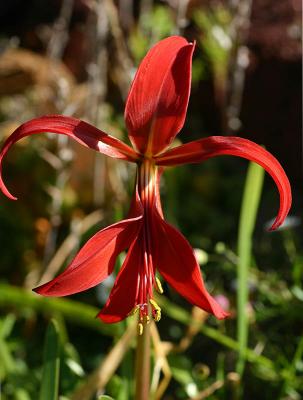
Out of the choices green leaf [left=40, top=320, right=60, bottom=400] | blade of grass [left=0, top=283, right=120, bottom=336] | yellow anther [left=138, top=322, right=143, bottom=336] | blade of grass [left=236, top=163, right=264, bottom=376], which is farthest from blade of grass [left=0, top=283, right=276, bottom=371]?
yellow anther [left=138, top=322, right=143, bottom=336]

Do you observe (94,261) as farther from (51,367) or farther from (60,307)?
(60,307)

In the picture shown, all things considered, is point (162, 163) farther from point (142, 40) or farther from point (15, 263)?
point (15, 263)

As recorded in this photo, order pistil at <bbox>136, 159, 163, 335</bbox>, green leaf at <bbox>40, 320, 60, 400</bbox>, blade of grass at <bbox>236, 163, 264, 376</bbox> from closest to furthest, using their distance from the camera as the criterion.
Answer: pistil at <bbox>136, 159, 163, 335</bbox> < green leaf at <bbox>40, 320, 60, 400</bbox> < blade of grass at <bbox>236, 163, 264, 376</bbox>

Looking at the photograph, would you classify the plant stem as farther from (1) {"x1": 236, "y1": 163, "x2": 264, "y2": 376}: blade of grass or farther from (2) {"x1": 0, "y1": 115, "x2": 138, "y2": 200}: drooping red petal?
(1) {"x1": 236, "y1": 163, "x2": 264, "y2": 376}: blade of grass

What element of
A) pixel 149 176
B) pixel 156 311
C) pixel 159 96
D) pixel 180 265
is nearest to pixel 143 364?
pixel 156 311

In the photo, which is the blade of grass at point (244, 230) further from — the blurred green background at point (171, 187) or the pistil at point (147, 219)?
the pistil at point (147, 219)

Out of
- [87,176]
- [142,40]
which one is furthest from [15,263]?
[142,40]
